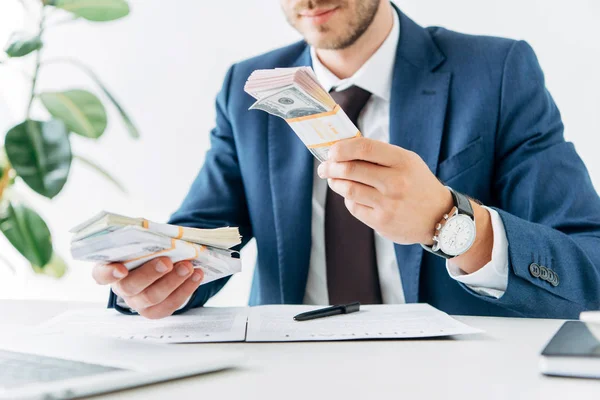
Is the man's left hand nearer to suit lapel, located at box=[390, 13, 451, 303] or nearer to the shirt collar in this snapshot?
suit lapel, located at box=[390, 13, 451, 303]

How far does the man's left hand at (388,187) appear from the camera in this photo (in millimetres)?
936

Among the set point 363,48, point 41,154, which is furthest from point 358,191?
point 41,154

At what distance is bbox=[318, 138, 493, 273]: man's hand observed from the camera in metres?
0.94

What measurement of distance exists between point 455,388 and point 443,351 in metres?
0.18

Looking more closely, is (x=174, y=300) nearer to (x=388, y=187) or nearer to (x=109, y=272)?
(x=109, y=272)

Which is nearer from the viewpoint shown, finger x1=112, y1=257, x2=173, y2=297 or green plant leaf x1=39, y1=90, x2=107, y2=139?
finger x1=112, y1=257, x2=173, y2=297

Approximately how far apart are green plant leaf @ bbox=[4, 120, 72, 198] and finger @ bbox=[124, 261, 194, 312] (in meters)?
0.61

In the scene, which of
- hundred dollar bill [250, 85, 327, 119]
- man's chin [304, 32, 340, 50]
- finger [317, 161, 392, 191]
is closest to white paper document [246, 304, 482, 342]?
finger [317, 161, 392, 191]

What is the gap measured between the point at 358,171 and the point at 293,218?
23.8 inches

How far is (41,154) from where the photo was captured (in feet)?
5.44

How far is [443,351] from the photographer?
2.84 ft

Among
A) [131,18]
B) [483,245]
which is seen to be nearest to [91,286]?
[131,18]

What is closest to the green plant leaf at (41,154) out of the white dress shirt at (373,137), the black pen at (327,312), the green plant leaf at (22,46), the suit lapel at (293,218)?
the green plant leaf at (22,46)

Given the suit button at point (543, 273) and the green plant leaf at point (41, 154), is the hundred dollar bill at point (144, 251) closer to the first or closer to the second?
the suit button at point (543, 273)
